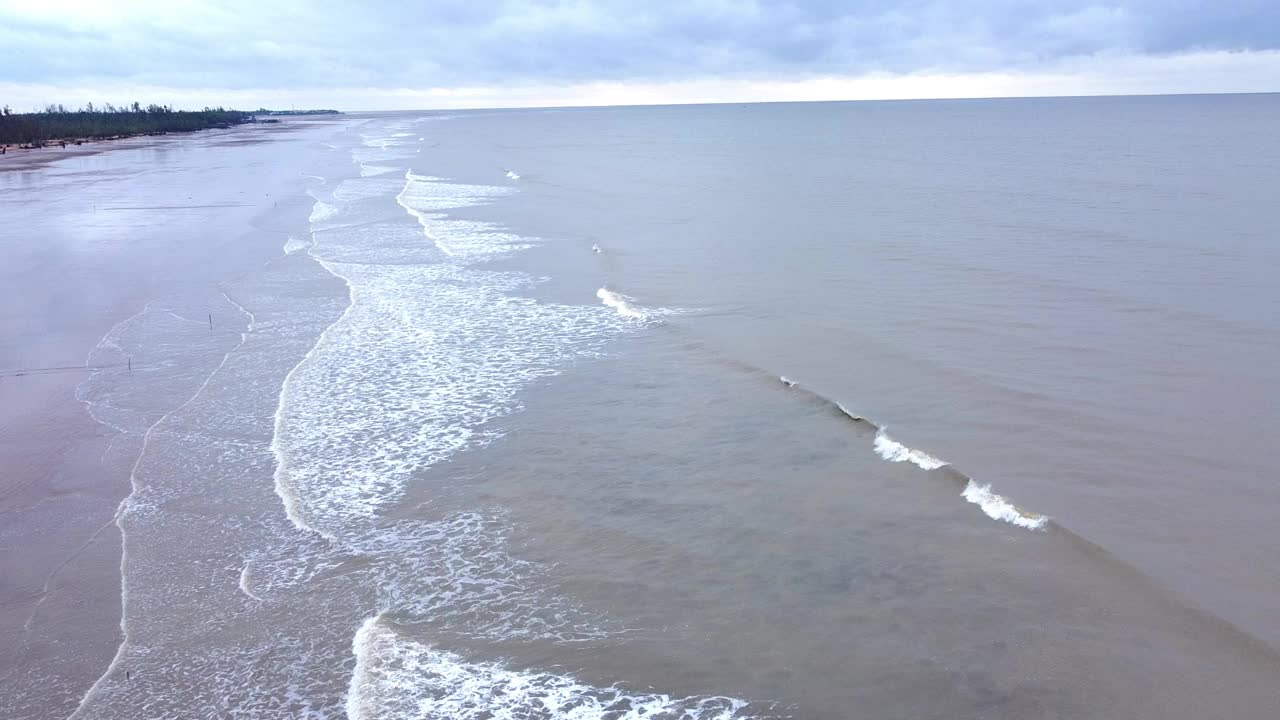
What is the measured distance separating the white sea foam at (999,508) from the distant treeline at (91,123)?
98.8 m

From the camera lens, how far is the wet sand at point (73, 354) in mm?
7715

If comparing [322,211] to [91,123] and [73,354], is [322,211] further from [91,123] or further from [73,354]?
[91,123]

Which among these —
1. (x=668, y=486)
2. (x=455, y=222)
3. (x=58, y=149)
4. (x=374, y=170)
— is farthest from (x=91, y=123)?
(x=668, y=486)

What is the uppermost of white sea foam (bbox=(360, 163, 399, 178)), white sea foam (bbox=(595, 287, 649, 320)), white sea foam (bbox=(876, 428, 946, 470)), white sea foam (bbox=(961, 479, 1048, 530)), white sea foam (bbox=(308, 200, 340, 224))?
white sea foam (bbox=(360, 163, 399, 178))

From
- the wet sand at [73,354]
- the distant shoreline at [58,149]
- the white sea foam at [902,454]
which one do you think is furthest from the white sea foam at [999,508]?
the distant shoreline at [58,149]

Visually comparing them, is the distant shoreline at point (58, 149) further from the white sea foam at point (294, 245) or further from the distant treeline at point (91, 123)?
the white sea foam at point (294, 245)

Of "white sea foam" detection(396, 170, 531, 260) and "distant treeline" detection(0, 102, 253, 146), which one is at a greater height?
"distant treeline" detection(0, 102, 253, 146)

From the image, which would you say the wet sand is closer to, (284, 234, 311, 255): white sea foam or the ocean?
the ocean

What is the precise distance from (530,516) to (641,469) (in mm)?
1741

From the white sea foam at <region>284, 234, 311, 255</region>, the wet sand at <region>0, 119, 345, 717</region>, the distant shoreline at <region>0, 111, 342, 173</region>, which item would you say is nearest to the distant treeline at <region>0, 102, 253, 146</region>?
the distant shoreline at <region>0, 111, 342, 173</region>

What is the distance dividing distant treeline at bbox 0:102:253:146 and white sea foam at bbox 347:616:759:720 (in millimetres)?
97836

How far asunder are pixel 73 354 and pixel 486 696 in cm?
1284

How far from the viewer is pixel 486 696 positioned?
22.8ft

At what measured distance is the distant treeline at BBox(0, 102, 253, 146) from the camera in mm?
87688
